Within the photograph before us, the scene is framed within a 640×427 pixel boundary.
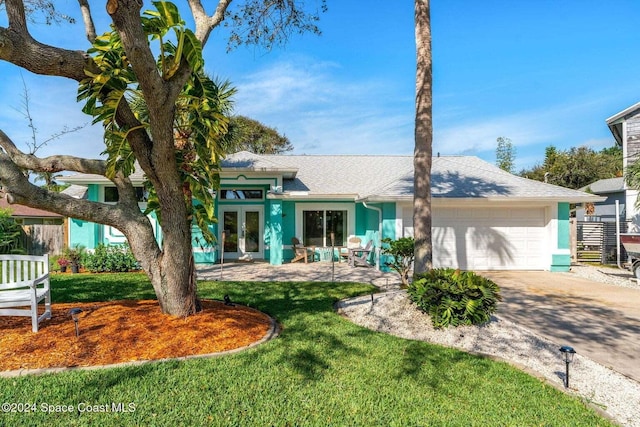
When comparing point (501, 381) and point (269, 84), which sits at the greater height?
point (269, 84)

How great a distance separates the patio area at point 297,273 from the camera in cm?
1005

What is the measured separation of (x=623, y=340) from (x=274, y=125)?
3528 centimetres

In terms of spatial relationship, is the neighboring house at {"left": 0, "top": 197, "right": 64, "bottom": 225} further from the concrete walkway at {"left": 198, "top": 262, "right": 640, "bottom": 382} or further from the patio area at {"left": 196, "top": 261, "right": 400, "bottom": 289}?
the concrete walkway at {"left": 198, "top": 262, "right": 640, "bottom": 382}

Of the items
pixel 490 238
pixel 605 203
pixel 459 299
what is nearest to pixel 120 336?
pixel 459 299

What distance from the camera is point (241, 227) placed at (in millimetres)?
14273

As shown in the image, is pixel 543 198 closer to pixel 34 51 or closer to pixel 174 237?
pixel 174 237

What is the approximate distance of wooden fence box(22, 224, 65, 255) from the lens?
1441 cm

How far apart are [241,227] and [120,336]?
9.81 m

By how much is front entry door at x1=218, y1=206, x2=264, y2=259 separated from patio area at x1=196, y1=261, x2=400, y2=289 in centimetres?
92

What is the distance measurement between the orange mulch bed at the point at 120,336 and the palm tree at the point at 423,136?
3373 mm

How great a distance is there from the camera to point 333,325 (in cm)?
555

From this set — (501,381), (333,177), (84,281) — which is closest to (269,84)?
(333,177)

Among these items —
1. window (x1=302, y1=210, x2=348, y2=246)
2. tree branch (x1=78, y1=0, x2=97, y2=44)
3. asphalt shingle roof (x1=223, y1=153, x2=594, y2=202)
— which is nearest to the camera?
tree branch (x1=78, y1=0, x2=97, y2=44)

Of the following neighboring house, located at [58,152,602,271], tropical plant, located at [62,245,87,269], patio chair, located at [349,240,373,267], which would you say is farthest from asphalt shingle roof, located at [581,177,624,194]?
tropical plant, located at [62,245,87,269]
